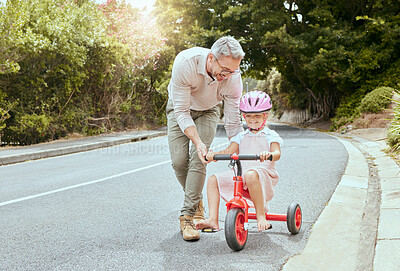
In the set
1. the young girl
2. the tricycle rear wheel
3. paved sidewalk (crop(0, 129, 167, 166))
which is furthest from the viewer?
paved sidewalk (crop(0, 129, 167, 166))

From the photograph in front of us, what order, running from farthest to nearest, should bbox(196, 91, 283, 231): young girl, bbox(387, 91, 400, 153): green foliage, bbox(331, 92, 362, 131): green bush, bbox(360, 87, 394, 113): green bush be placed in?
1. bbox(331, 92, 362, 131): green bush
2. bbox(360, 87, 394, 113): green bush
3. bbox(387, 91, 400, 153): green foliage
4. bbox(196, 91, 283, 231): young girl

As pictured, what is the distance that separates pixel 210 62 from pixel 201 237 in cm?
164

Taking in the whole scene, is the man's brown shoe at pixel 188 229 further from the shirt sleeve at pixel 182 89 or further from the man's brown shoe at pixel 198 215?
the shirt sleeve at pixel 182 89

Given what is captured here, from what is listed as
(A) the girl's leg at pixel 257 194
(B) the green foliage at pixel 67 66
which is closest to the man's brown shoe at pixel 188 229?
(A) the girl's leg at pixel 257 194

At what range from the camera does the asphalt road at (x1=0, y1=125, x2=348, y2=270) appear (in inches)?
130

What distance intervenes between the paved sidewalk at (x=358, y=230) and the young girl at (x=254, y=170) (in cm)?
55

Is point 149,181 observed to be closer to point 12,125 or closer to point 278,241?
point 278,241

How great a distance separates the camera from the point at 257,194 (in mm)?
3596

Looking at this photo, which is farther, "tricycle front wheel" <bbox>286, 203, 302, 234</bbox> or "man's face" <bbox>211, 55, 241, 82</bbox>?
"tricycle front wheel" <bbox>286, 203, 302, 234</bbox>

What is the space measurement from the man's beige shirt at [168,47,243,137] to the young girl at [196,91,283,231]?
25 cm

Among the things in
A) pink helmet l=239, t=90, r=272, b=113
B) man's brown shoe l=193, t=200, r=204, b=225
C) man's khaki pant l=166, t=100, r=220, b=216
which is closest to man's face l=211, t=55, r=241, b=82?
pink helmet l=239, t=90, r=272, b=113

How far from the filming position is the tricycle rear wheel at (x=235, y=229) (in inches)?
130

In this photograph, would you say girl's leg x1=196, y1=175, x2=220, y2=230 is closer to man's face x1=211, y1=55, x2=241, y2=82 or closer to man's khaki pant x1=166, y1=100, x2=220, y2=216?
man's khaki pant x1=166, y1=100, x2=220, y2=216

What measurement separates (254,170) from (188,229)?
827mm
